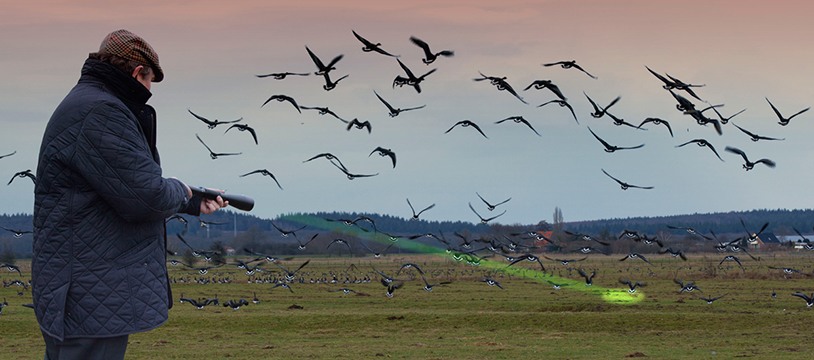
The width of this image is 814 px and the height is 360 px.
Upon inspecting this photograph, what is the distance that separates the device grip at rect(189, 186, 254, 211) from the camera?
244 inches

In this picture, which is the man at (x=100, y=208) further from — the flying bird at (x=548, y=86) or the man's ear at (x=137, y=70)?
the flying bird at (x=548, y=86)

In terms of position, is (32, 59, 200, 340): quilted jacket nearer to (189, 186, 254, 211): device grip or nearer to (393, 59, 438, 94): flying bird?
(189, 186, 254, 211): device grip

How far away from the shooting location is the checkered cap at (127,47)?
568 centimetres

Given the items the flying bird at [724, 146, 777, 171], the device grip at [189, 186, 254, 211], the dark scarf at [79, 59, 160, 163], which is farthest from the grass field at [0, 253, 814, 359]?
the dark scarf at [79, 59, 160, 163]

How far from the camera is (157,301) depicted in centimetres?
588

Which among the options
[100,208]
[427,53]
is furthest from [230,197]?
[427,53]

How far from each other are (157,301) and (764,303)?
41.7m

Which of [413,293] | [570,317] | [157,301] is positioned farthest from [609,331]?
[157,301]

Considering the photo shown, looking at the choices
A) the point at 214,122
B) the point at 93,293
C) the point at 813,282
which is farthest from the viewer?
the point at 813,282

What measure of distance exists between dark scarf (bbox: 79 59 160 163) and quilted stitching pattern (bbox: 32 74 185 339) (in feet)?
0.23

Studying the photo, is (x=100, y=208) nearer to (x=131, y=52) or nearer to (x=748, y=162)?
(x=131, y=52)

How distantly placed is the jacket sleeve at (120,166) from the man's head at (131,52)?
27 centimetres

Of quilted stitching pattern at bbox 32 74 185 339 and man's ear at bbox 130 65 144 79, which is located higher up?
man's ear at bbox 130 65 144 79

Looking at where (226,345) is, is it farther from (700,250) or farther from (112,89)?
(700,250)
